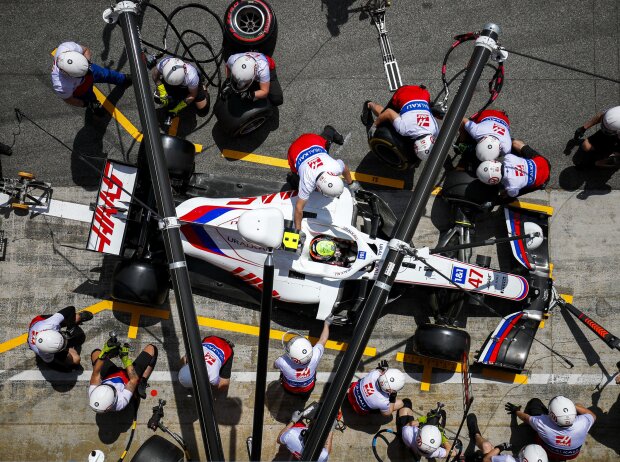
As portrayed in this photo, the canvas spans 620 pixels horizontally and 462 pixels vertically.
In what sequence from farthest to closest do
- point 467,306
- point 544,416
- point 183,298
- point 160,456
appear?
point 467,306, point 544,416, point 160,456, point 183,298

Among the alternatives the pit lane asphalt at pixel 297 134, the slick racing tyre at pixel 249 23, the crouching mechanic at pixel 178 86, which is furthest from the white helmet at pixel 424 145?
the crouching mechanic at pixel 178 86

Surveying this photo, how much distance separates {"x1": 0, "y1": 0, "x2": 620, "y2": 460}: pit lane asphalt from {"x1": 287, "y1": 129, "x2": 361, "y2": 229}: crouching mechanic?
1223 millimetres

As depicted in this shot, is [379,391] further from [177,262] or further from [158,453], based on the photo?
[177,262]

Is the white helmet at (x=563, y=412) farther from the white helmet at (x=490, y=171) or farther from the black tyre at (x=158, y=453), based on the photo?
the black tyre at (x=158, y=453)

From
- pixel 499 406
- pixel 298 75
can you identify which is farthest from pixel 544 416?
pixel 298 75

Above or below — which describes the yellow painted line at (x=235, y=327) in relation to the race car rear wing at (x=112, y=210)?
below

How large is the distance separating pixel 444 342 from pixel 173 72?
16.8ft

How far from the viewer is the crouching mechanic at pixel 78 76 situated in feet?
22.7

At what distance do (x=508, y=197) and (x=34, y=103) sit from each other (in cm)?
725

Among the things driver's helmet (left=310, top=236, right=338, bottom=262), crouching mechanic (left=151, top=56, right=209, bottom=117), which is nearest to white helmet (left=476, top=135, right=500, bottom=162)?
driver's helmet (left=310, top=236, right=338, bottom=262)

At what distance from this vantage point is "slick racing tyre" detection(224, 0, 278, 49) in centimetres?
762

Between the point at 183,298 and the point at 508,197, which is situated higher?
the point at 508,197

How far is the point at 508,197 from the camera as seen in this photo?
753cm

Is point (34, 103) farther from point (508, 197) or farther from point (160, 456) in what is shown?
point (508, 197)
